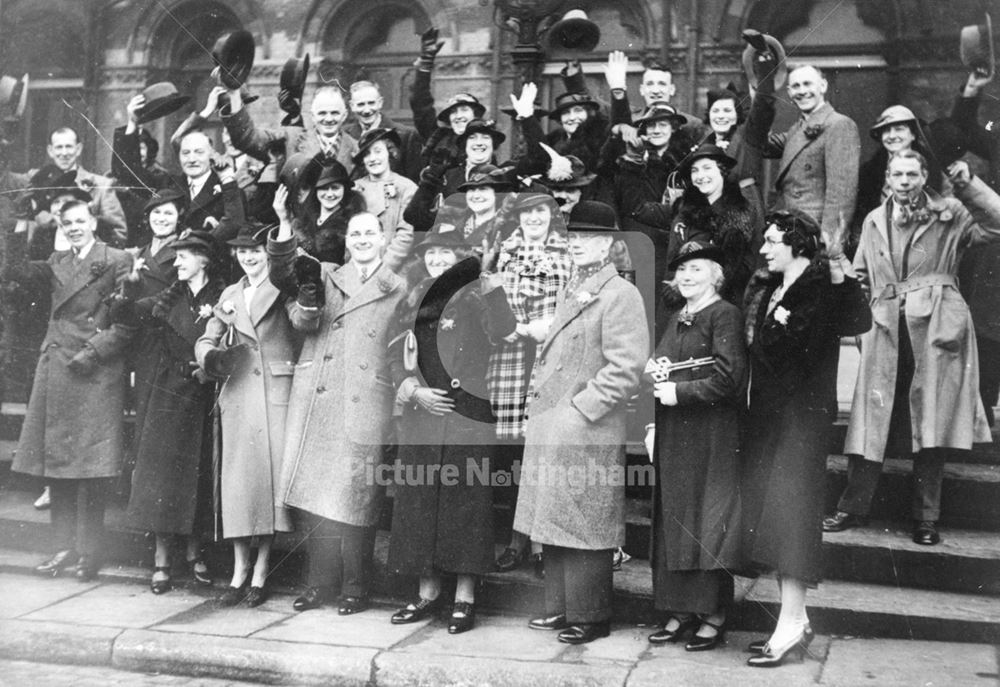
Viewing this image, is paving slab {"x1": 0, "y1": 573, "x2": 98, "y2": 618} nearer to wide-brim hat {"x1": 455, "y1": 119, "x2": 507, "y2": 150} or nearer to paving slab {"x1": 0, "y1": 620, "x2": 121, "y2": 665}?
paving slab {"x1": 0, "y1": 620, "x2": 121, "y2": 665}

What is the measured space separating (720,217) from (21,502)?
17.3 feet

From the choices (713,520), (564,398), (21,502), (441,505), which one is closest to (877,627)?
(713,520)

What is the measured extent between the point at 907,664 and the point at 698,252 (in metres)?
2.14

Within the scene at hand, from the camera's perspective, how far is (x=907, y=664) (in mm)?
4883

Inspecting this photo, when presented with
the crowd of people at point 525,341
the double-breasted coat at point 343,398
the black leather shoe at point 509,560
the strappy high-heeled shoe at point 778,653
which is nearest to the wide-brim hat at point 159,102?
the crowd of people at point 525,341

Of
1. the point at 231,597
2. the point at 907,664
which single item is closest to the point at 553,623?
the point at 907,664

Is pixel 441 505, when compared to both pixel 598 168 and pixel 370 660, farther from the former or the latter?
pixel 598 168

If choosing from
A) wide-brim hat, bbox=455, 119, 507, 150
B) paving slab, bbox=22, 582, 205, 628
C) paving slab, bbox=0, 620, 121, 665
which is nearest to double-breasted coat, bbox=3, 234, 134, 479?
paving slab, bbox=22, 582, 205, 628

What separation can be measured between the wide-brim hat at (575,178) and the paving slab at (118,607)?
3.17 m

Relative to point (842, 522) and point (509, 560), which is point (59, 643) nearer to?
→ point (509, 560)

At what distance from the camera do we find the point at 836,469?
20.2ft

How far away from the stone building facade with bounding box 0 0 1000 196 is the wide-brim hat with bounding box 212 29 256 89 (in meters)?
2.05

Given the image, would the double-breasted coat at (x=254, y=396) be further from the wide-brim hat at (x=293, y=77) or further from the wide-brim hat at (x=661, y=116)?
the wide-brim hat at (x=661, y=116)

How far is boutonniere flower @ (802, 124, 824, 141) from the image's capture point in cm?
618
